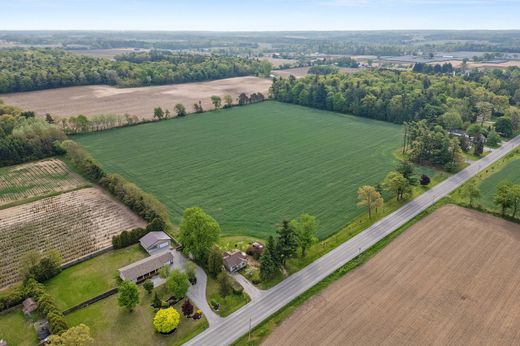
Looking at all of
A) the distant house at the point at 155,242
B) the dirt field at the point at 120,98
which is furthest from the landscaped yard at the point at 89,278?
the dirt field at the point at 120,98

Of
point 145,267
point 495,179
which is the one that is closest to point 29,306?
A: point 145,267

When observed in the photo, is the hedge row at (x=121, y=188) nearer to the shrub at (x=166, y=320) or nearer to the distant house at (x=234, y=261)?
the distant house at (x=234, y=261)

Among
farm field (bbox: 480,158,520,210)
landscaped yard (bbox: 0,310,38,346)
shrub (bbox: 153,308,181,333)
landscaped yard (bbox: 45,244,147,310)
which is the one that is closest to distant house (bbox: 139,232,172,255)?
landscaped yard (bbox: 45,244,147,310)

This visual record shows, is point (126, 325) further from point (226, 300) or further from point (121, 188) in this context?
point (121, 188)

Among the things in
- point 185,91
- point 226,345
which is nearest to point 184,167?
point 226,345

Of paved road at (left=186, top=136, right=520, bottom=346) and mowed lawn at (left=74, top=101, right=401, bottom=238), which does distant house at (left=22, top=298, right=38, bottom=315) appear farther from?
mowed lawn at (left=74, top=101, right=401, bottom=238)

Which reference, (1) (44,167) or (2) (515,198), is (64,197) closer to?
(1) (44,167)

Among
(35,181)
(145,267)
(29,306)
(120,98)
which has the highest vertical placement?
(120,98)
